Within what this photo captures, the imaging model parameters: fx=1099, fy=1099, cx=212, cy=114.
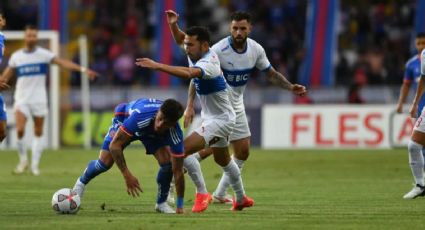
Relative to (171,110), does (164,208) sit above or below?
below

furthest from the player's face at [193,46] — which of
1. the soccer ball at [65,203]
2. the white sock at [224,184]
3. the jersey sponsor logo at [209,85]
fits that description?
the white sock at [224,184]

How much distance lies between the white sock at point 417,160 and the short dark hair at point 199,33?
12.4ft

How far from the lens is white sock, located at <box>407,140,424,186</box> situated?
47.9 feet

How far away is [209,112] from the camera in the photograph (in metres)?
12.7

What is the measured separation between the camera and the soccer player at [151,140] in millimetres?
11562

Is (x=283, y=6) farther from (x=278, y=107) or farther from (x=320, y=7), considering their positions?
(x=278, y=107)

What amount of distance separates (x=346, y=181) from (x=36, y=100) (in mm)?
6235

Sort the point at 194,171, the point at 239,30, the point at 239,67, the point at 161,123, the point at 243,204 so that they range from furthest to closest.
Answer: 1. the point at 239,67
2. the point at 239,30
3. the point at 243,204
4. the point at 194,171
5. the point at 161,123

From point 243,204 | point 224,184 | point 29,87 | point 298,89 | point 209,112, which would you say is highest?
point 298,89

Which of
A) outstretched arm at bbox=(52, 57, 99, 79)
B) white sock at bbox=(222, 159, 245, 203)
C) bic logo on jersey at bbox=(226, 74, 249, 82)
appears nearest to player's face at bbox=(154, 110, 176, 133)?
white sock at bbox=(222, 159, 245, 203)

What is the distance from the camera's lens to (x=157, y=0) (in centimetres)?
3234

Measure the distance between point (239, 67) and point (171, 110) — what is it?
251 centimetres

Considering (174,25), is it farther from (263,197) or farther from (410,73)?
(410,73)

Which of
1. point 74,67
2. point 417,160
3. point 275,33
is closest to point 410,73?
point 417,160
